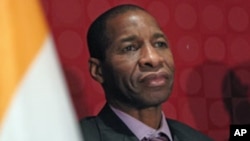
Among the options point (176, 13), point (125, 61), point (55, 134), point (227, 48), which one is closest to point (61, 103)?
point (55, 134)

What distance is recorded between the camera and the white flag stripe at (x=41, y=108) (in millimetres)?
655

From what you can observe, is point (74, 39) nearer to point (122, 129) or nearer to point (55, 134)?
point (122, 129)

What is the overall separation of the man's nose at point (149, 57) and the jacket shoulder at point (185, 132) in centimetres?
18

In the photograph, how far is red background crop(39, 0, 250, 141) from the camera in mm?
1285

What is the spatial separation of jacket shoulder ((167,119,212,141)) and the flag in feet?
2.29

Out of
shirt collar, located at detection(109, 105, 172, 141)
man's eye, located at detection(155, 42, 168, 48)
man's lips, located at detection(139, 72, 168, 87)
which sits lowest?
shirt collar, located at detection(109, 105, 172, 141)

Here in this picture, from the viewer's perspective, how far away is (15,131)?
2.15 feet

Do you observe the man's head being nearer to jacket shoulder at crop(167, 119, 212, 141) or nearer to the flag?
jacket shoulder at crop(167, 119, 212, 141)

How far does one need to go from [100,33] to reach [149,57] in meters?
0.13

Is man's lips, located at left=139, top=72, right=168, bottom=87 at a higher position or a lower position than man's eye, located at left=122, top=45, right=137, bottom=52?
lower

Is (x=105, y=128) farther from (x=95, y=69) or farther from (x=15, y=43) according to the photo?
(x=15, y=43)

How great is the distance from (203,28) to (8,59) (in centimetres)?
91

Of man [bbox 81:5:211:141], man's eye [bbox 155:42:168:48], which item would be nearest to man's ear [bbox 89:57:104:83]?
man [bbox 81:5:211:141]

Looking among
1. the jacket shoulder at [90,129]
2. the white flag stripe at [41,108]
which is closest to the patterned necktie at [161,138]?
the jacket shoulder at [90,129]
